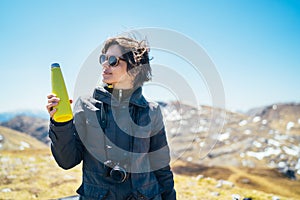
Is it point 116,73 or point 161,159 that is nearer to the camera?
point 116,73

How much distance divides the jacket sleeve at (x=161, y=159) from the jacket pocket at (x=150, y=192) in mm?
203

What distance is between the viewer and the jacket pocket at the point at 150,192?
4066mm

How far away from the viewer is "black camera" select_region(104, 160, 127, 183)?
3885 millimetres

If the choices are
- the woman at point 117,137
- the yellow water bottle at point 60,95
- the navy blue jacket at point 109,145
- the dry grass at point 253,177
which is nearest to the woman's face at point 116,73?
the woman at point 117,137

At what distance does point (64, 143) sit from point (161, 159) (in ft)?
5.48

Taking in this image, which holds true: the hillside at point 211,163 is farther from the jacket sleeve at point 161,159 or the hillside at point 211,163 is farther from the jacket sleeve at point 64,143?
the jacket sleeve at point 64,143

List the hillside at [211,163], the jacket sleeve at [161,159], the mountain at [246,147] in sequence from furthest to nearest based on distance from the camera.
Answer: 1. the mountain at [246,147]
2. the hillside at [211,163]
3. the jacket sleeve at [161,159]

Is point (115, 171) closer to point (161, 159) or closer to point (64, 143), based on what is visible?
point (64, 143)

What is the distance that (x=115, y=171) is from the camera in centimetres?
388

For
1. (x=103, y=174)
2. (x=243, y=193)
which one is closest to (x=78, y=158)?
(x=103, y=174)

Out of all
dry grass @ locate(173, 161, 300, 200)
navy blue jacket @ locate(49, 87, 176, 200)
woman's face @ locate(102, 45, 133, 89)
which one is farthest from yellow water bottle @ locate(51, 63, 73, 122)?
dry grass @ locate(173, 161, 300, 200)

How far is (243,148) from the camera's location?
131 meters

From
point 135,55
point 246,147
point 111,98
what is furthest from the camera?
point 246,147

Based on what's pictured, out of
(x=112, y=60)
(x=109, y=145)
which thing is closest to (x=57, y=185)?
(x=109, y=145)
